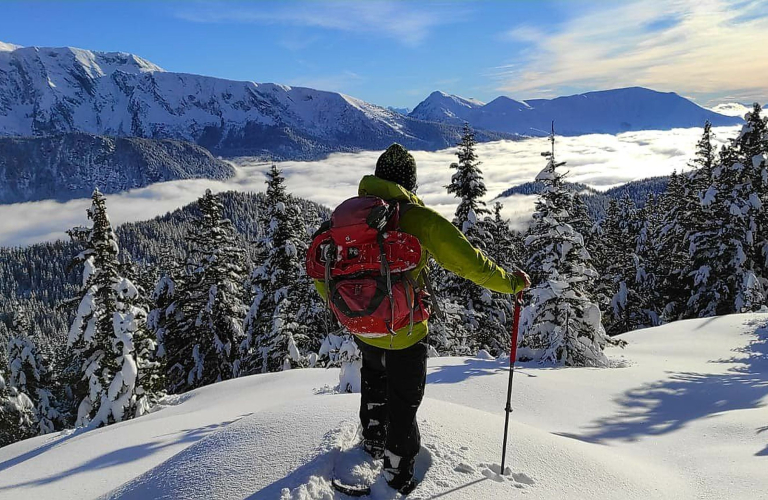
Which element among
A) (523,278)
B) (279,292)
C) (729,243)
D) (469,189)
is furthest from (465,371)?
(729,243)

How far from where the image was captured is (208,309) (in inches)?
990

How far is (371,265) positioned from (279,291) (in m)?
20.3

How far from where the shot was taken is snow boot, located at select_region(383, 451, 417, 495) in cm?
366

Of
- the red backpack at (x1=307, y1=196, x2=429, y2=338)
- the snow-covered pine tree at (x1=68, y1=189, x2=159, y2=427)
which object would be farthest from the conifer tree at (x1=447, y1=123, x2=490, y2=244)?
the red backpack at (x1=307, y1=196, x2=429, y2=338)

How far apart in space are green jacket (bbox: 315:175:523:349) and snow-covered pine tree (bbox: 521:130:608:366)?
33.8 ft

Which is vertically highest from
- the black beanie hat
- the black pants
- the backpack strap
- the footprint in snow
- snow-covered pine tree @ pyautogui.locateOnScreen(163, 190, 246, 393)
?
the black beanie hat

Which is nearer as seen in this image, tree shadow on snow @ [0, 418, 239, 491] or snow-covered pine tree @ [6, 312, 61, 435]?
tree shadow on snow @ [0, 418, 239, 491]

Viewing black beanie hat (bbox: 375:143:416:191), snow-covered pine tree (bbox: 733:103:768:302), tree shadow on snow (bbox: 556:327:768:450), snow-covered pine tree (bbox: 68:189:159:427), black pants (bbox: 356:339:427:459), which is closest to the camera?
Answer: black pants (bbox: 356:339:427:459)

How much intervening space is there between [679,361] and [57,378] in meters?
50.9

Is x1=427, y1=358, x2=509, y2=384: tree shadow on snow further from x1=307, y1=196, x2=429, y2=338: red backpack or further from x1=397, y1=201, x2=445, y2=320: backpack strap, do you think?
x1=307, y1=196, x2=429, y2=338: red backpack

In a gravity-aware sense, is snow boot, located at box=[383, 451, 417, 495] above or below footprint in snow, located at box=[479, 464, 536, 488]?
above

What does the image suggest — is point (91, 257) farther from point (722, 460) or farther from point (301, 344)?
point (722, 460)

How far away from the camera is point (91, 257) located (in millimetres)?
16922

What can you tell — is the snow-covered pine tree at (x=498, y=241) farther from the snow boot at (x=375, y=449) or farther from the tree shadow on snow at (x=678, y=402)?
the snow boot at (x=375, y=449)
